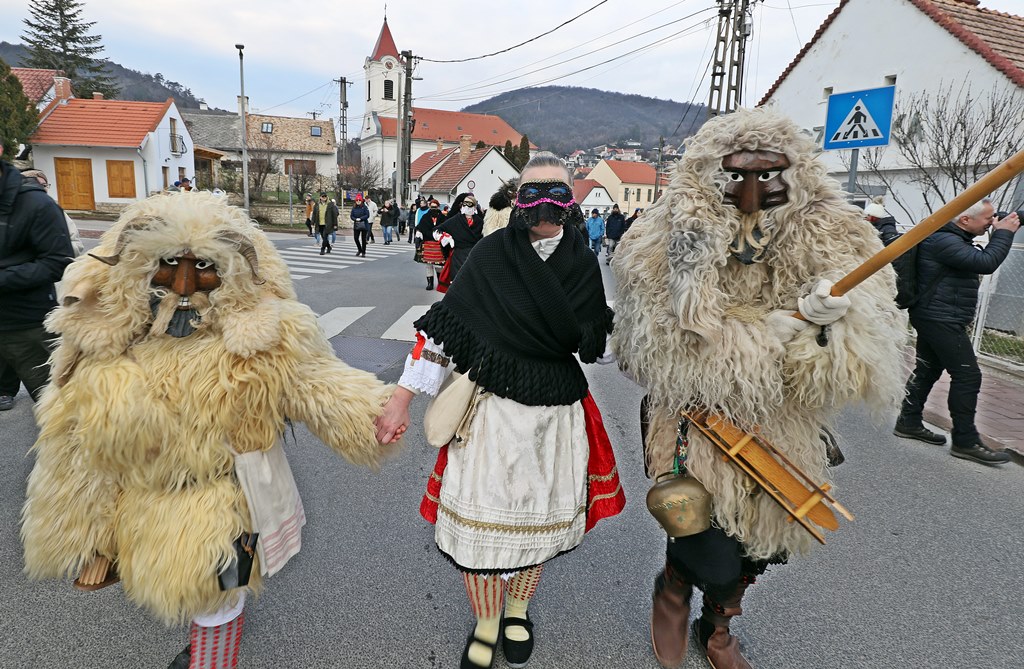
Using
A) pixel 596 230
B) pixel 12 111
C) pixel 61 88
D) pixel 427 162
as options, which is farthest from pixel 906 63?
pixel 427 162

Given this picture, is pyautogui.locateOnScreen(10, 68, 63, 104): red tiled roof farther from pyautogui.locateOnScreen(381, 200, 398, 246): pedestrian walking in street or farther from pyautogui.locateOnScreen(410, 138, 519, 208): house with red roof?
pyautogui.locateOnScreen(410, 138, 519, 208): house with red roof

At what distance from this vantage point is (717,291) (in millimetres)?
1941

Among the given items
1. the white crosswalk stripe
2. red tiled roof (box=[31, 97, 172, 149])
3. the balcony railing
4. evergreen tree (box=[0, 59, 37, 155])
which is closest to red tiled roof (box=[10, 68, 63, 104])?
red tiled roof (box=[31, 97, 172, 149])

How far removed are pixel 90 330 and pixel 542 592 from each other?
6.66 feet

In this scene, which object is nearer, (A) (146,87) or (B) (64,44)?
(B) (64,44)

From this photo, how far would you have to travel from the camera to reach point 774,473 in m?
1.96

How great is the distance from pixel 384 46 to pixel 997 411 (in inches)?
3423

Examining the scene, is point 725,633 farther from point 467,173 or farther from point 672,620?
point 467,173

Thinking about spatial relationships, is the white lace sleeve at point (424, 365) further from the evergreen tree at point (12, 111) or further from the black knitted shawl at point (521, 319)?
the evergreen tree at point (12, 111)

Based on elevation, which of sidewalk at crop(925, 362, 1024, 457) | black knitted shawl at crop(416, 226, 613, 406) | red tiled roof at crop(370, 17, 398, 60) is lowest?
sidewalk at crop(925, 362, 1024, 457)

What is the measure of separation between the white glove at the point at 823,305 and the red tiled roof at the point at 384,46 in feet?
288

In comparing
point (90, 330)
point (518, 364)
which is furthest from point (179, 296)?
point (518, 364)

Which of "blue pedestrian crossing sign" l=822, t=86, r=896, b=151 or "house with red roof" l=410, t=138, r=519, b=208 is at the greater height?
"house with red roof" l=410, t=138, r=519, b=208

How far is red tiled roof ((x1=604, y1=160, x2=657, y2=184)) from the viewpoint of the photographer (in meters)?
83.4
